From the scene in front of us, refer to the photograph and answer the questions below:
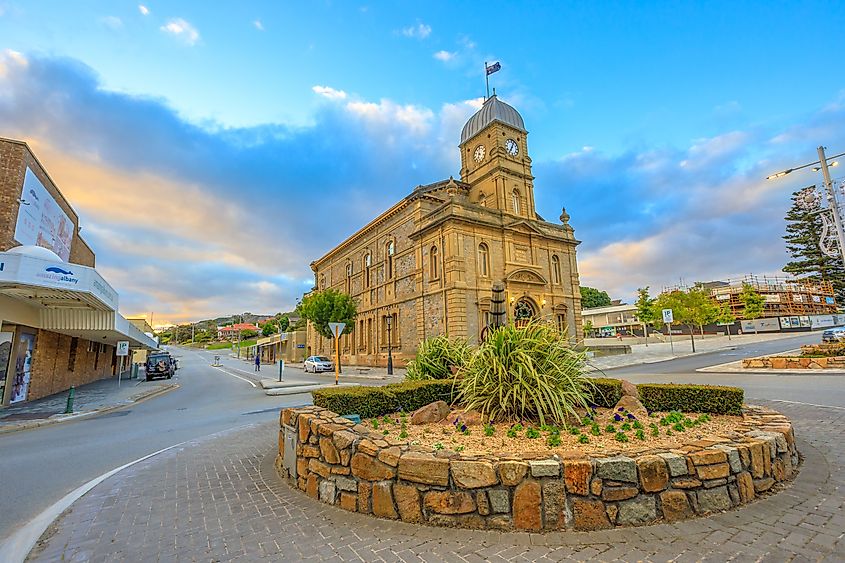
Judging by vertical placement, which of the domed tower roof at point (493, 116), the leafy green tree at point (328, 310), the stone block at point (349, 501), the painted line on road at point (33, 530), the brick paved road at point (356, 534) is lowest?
the painted line on road at point (33, 530)

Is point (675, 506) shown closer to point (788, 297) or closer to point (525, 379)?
point (525, 379)

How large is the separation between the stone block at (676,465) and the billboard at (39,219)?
783 inches

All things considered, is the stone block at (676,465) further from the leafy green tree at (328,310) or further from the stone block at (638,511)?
the leafy green tree at (328,310)

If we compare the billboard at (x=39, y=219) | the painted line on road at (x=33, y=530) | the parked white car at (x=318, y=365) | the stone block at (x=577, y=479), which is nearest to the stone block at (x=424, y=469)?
the stone block at (x=577, y=479)

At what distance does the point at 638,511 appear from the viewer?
3.35 metres

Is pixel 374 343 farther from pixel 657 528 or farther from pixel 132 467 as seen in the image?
pixel 657 528

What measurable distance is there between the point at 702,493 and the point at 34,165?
72.1 feet

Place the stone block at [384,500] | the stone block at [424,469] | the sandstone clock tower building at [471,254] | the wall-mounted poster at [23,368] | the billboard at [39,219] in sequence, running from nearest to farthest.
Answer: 1. the stone block at [424,469]
2. the stone block at [384,500]
3. the wall-mounted poster at [23,368]
4. the billboard at [39,219]
5. the sandstone clock tower building at [471,254]

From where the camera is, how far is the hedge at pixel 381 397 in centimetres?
617

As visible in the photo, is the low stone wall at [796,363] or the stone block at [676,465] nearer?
the stone block at [676,465]

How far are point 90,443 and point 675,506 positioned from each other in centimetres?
1019

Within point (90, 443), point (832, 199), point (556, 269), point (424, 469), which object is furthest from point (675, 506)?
point (556, 269)

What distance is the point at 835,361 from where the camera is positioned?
14.3m

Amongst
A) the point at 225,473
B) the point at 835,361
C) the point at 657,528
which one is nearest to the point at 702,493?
the point at 657,528
